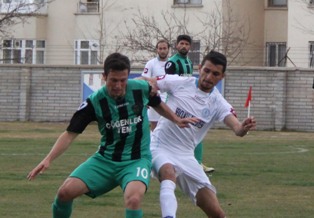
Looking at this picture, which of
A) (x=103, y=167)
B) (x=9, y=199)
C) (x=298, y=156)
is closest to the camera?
(x=103, y=167)

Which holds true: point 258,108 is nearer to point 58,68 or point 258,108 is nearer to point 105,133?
point 58,68

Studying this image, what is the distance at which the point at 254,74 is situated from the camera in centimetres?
3450

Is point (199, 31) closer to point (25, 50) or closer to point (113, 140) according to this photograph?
point (25, 50)

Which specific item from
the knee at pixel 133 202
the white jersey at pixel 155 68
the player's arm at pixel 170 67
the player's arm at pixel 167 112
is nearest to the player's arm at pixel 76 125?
the player's arm at pixel 167 112

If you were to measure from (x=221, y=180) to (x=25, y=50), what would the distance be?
3515cm

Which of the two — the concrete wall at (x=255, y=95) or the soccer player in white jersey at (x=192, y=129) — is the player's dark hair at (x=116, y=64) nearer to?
the soccer player in white jersey at (x=192, y=129)

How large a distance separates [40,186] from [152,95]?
560 centimetres

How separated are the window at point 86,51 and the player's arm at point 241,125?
38.6 metres

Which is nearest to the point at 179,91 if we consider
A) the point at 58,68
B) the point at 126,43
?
the point at 58,68

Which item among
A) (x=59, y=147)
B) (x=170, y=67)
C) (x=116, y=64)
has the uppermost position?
(x=170, y=67)

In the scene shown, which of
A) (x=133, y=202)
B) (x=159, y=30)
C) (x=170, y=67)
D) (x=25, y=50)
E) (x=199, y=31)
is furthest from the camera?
(x=25, y=50)

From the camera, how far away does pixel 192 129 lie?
10.5 metres

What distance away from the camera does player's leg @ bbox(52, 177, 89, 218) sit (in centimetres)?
943

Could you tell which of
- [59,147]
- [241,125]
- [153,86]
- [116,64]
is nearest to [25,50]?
[153,86]
